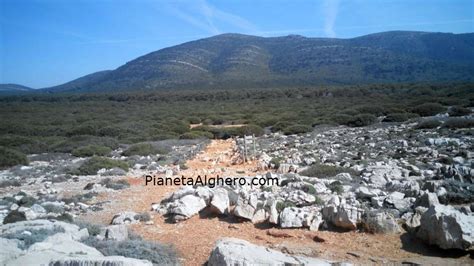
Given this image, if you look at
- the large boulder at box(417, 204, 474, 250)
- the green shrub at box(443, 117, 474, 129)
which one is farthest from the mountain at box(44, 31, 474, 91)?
the large boulder at box(417, 204, 474, 250)

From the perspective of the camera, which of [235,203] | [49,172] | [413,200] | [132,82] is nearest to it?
[413,200]

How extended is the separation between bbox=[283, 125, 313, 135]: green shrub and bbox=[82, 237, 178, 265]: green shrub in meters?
20.7

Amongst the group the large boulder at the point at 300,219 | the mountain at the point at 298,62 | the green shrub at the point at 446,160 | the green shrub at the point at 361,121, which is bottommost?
the large boulder at the point at 300,219

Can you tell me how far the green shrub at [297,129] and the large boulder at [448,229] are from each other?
802 inches

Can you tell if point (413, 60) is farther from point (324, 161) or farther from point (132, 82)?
point (324, 161)

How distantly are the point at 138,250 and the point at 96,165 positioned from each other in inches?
417

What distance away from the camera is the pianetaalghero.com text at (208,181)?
11.9 metres

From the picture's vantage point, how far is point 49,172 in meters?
16.6

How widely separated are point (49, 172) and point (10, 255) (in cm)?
1130

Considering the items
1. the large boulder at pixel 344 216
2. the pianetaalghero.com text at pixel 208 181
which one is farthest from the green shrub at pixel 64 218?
the large boulder at pixel 344 216

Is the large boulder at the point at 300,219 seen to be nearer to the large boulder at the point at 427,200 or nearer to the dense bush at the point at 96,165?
the large boulder at the point at 427,200

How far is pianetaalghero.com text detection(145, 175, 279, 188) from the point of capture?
39.1 ft

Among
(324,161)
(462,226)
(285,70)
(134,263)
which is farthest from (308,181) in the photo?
(285,70)

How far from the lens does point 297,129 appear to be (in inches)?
1091
